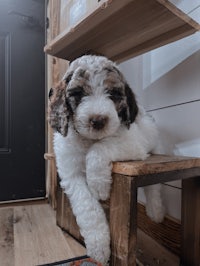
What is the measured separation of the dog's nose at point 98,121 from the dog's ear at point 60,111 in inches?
4.6

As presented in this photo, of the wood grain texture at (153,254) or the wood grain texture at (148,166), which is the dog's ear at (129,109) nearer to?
the wood grain texture at (148,166)

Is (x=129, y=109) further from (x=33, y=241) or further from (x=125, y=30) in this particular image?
(x=33, y=241)

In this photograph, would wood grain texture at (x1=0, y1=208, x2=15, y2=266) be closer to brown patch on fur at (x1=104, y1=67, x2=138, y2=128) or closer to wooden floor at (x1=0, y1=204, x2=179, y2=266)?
wooden floor at (x1=0, y1=204, x2=179, y2=266)

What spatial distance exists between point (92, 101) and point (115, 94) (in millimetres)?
97

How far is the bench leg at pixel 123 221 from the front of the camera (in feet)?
2.42

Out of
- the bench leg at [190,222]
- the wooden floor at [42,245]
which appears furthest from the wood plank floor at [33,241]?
the bench leg at [190,222]

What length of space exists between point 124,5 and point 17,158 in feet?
4.21

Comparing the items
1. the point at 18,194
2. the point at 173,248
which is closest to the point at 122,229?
the point at 173,248

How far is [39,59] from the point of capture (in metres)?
1.84

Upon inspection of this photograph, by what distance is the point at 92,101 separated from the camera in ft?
2.72

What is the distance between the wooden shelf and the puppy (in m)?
0.19

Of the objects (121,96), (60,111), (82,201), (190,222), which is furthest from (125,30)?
(190,222)

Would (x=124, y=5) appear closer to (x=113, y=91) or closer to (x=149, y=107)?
(x=113, y=91)

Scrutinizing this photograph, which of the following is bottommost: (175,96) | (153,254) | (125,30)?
(153,254)
